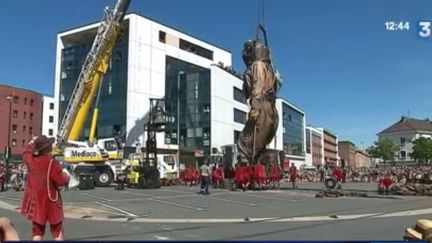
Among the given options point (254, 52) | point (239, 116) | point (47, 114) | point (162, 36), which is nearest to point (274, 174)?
point (254, 52)

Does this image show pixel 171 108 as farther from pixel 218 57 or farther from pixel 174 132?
pixel 218 57

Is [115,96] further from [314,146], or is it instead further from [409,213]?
[314,146]

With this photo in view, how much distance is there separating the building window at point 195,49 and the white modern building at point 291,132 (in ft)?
62.5

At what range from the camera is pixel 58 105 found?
84062 mm

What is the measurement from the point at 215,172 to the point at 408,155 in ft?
367

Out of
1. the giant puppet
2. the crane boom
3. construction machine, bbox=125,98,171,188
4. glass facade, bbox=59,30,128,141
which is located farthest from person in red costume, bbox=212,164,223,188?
glass facade, bbox=59,30,128,141

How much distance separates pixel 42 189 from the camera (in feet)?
25.0

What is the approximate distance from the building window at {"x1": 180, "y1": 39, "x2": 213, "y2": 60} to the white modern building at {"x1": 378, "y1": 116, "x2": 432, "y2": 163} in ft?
212

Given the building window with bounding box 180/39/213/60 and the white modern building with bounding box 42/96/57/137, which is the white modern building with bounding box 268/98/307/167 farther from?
the white modern building with bounding box 42/96/57/137

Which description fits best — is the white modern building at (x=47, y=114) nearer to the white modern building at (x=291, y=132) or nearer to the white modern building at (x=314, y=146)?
the white modern building at (x=291, y=132)

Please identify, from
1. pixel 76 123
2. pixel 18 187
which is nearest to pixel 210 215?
pixel 18 187

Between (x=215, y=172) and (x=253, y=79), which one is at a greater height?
(x=253, y=79)

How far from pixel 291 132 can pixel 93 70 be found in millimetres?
78314

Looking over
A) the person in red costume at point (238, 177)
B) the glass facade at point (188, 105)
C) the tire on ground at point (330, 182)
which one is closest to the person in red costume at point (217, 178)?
the person in red costume at point (238, 177)
